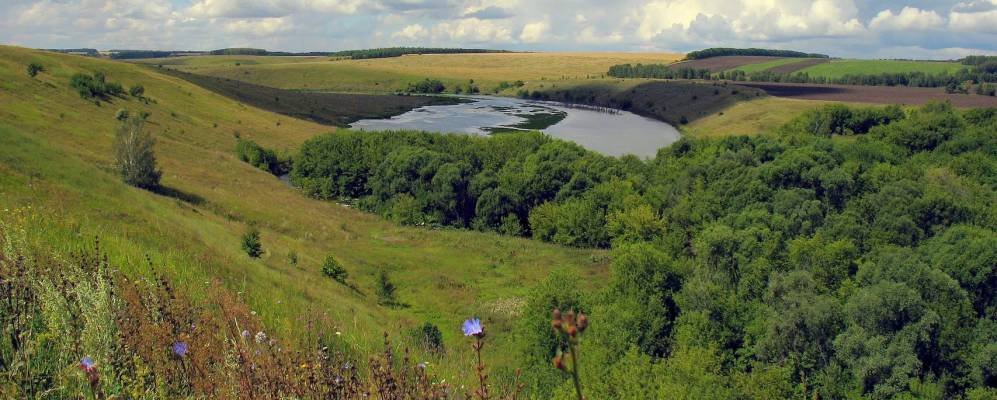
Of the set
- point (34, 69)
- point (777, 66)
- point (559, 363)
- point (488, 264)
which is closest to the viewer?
point (559, 363)

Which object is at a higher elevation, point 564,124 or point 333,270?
point 564,124

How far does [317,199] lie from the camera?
220ft

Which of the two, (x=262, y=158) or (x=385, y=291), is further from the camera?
(x=262, y=158)

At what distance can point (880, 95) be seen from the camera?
10906 cm

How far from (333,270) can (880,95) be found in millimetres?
107144

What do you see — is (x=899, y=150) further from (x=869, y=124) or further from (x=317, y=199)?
(x=317, y=199)

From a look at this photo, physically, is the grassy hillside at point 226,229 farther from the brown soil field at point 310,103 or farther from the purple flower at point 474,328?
the brown soil field at point 310,103

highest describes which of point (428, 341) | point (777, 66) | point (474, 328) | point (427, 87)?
point (777, 66)

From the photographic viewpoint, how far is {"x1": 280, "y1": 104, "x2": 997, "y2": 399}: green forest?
23562 millimetres

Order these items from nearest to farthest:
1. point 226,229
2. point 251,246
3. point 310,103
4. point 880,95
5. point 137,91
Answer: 1. point 251,246
2. point 226,229
3. point 137,91
4. point 880,95
5. point 310,103

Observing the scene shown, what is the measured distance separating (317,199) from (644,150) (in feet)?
161

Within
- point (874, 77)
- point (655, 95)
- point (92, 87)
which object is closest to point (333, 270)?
point (92, 87)

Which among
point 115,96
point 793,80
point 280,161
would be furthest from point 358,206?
point 793,80

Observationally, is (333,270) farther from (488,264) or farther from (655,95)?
(655,95)
